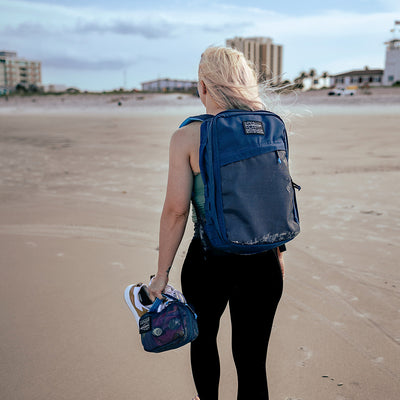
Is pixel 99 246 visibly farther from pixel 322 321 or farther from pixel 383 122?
pixel 383 122

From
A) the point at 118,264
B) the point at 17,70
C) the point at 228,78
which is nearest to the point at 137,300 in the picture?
the point at 228,78

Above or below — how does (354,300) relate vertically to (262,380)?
below

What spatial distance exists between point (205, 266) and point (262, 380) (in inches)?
23.7

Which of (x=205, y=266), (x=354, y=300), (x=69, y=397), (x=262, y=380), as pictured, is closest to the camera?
(x=205, y=266)

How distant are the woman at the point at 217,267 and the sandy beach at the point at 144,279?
58cm

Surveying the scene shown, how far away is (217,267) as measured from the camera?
1.73 metres

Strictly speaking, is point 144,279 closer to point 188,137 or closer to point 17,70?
point 188,137

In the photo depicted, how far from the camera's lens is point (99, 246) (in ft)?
15.4

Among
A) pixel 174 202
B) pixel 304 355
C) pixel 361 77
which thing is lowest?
pixel 304 355

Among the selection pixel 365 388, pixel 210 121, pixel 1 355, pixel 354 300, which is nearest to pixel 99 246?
pixel 1 355

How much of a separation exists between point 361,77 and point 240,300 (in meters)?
76.5

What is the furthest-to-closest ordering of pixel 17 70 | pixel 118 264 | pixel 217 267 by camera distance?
pixel 17 70 < pixel 118 264 < pixel 217 267

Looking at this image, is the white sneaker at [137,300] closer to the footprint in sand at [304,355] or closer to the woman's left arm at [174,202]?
the woman's left arm at [174,202]

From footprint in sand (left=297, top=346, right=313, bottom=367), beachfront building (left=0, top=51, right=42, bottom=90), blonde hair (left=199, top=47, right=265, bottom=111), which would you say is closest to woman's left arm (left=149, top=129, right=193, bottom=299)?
blonde hair (left=199, top=47, right=265, bottom=111)
